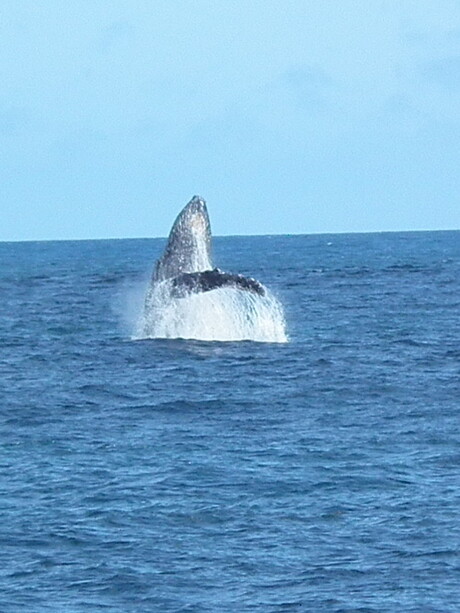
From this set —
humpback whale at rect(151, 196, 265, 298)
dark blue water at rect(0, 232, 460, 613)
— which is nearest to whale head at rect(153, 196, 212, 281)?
humpback whale at rect(151, 196, 265, 298)

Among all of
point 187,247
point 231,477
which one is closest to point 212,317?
point 187,247

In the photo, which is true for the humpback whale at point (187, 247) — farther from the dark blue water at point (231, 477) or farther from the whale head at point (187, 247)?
the dark blue water at point (231, 477)

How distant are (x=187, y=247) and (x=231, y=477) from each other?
45.9 feet

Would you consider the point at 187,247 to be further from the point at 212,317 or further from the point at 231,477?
the point at 231,477

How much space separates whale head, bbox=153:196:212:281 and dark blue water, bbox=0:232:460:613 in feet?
5.80

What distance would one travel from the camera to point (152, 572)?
15.3m

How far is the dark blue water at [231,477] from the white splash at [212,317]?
0.53m

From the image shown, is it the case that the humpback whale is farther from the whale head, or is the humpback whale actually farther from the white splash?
the white splash

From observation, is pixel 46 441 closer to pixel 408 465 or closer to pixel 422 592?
pixel 408 465

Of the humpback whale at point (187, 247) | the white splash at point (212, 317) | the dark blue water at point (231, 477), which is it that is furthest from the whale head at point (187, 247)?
the dark blue water at point (231, 477)

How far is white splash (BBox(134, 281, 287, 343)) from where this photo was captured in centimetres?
3241

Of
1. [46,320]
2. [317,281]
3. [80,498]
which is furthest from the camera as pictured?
[317,281]

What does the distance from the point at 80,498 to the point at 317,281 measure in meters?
54.2

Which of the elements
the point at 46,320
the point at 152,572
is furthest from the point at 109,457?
the point at 46,320
